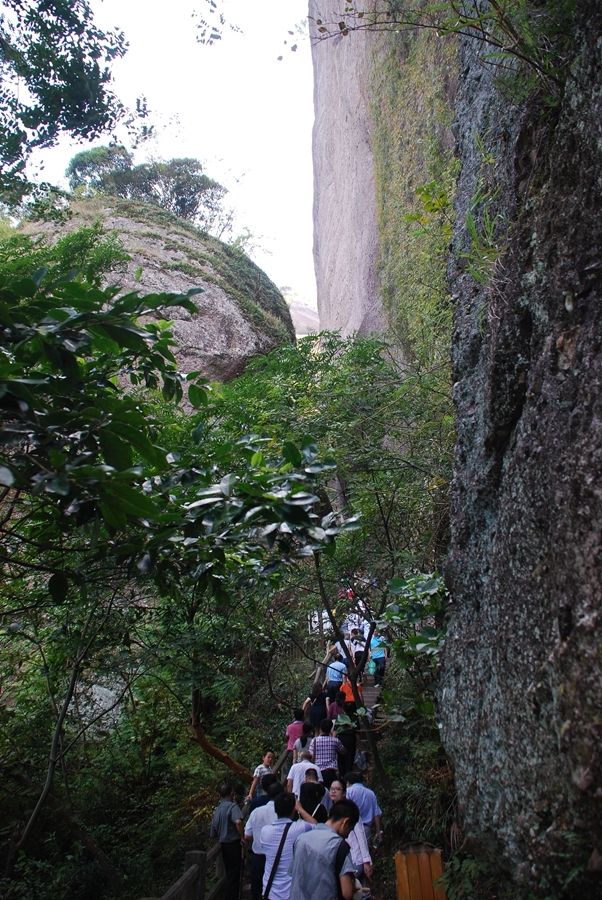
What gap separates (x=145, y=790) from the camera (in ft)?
29.6

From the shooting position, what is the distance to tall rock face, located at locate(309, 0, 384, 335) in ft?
51.0

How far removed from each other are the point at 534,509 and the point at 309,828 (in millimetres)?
3177

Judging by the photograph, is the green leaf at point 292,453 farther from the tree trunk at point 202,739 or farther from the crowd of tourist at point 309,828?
the tree trunk at point 202,739

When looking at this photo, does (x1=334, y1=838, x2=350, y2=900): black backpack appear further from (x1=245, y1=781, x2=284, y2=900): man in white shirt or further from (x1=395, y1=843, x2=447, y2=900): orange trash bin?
(x1=245, y1=781, x2=284, y2=900): man in white shirt

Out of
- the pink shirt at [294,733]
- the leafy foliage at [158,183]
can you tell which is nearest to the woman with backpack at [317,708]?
the pink shirt at [294,733]

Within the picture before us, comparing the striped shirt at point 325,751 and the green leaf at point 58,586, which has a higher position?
the green leaf at point 58,586

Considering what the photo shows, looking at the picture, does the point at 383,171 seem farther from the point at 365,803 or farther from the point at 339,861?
the point at 339,861

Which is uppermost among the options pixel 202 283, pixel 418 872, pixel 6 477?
pixel 202 283

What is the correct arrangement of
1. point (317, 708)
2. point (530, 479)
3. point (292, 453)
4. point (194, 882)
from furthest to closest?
point (317, 708) → point (194, 882) → point (530, 479) → point (292, 453)

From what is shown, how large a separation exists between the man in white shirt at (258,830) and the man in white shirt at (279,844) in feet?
1.05

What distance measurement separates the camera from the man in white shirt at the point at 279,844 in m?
4.75

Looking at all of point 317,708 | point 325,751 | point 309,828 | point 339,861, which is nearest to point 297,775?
point 325,751

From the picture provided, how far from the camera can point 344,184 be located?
1881cm

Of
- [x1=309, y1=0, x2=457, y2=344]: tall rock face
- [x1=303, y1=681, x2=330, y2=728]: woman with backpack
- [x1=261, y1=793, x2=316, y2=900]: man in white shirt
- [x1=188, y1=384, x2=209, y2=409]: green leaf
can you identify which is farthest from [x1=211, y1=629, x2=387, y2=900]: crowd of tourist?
[x1=309, y1=0, x2=457, y2=344]: tall rock face
